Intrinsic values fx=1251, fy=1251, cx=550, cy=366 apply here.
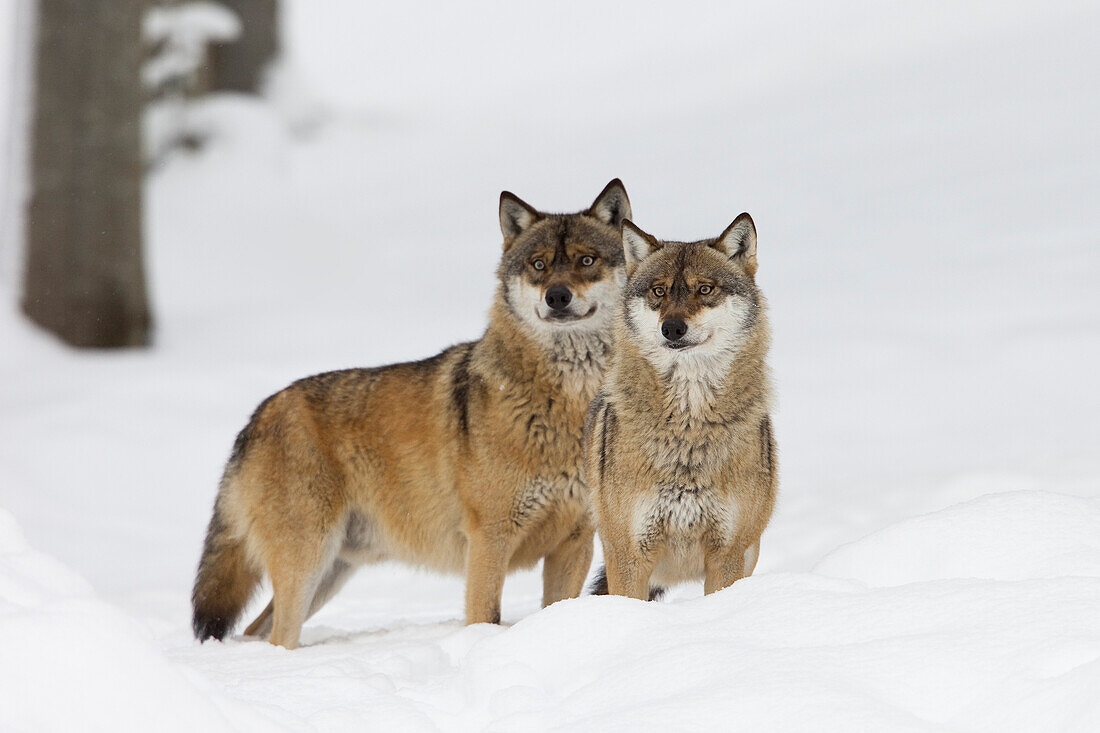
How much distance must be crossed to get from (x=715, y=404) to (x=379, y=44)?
84.3ft

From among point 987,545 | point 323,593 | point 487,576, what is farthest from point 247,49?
point 987,545

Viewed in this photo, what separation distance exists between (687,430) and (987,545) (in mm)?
1397

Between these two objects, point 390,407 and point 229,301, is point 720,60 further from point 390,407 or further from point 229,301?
point 390,407

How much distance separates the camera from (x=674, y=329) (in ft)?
16.7

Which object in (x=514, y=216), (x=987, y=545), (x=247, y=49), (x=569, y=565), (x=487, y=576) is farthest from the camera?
(x=247, y=49)

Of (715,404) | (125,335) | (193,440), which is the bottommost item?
(193,440)

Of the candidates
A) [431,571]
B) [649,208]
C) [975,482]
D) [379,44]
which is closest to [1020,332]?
[975,482]

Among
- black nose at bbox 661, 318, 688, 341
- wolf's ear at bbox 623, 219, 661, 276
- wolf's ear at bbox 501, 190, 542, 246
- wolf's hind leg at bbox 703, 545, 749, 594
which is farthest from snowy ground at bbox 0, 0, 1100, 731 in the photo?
wolf's ear at bbox 501, 190, 542, 246

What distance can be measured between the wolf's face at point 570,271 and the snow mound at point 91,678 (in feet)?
10.4

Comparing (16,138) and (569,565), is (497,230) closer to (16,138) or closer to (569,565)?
(16,138)

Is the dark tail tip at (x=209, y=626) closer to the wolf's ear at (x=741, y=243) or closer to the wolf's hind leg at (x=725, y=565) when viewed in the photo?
the wolf's hind leg at (x=725, y=565)

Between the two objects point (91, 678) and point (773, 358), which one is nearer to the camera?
point (91, 678)

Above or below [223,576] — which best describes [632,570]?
above

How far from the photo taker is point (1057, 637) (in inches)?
130
